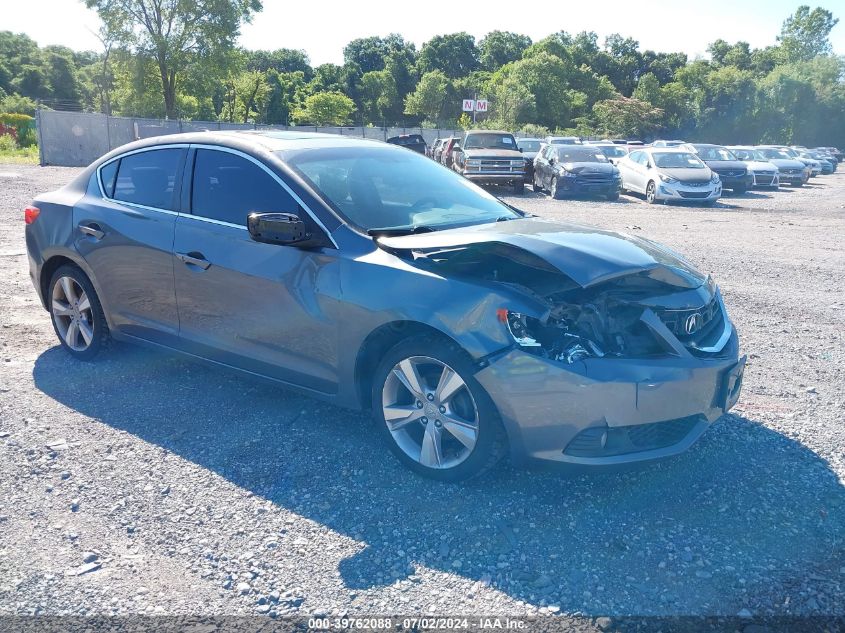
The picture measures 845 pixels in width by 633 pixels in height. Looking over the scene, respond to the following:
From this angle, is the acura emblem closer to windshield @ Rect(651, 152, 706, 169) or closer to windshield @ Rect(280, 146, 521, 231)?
A: windshield @ Rect(280, 146, 521, 231)

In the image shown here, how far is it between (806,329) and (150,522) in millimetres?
5833

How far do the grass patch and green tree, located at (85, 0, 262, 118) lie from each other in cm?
982

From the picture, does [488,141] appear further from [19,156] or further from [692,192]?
[19,156]

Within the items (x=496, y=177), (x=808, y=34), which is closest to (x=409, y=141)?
(x=496, y=177)

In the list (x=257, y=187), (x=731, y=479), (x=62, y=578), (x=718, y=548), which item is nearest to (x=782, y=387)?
(x=731, y=479)

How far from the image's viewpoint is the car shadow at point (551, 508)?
3.02 m

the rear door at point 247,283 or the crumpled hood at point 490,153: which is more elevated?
the crumpled hood at point 490,153

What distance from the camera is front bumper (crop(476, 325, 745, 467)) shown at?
3.36 m

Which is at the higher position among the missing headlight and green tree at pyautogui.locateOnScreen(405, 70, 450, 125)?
green tree at pyautogui.locateOnScreen(405, 70, 450, 125)

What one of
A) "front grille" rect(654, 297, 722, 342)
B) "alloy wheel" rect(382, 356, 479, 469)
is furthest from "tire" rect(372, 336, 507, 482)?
"front grille" rect(654, 297, 722, 342)

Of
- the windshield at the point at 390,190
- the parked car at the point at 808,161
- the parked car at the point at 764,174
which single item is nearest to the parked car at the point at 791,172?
the parked car at the point at 764,174

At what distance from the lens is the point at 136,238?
16.2 feet

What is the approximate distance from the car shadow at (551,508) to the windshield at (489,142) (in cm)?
1889

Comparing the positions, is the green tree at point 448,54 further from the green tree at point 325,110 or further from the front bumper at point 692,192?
the front bumper at point 692,192
